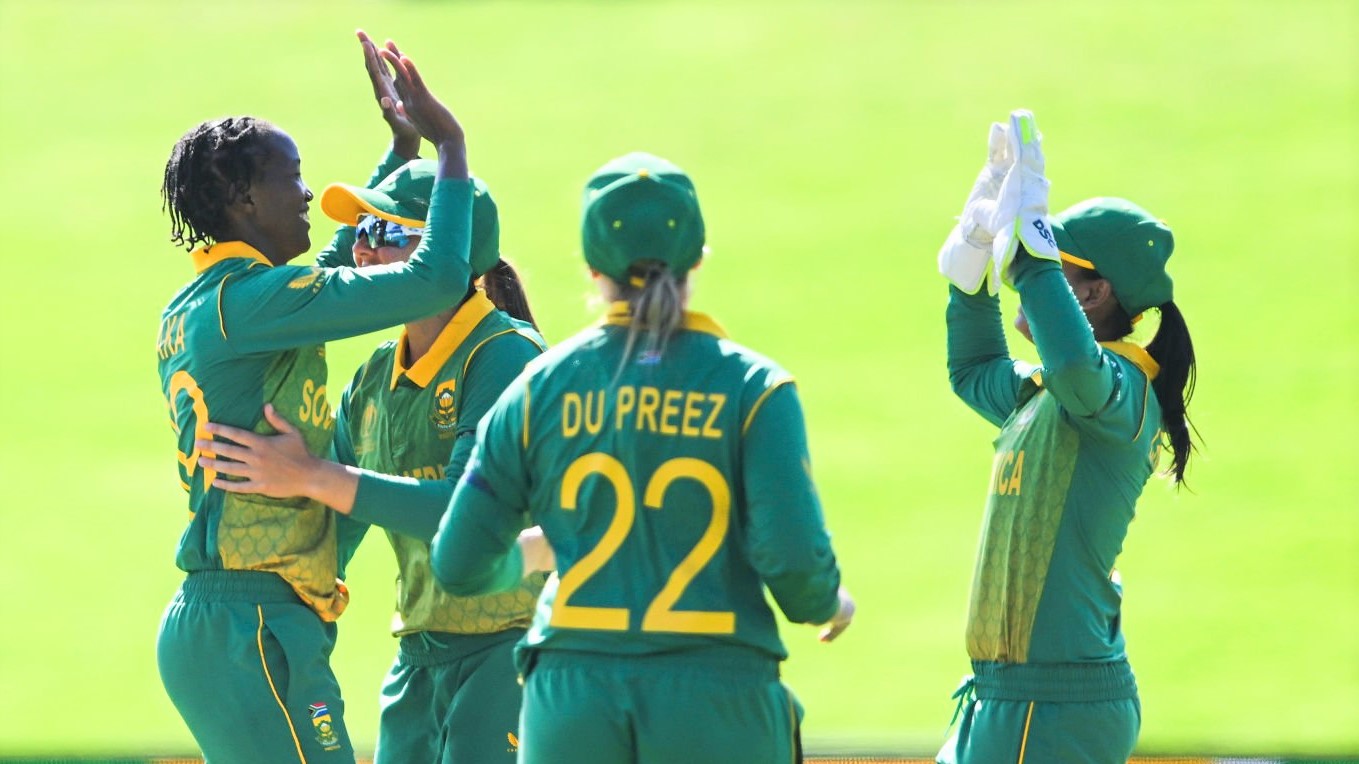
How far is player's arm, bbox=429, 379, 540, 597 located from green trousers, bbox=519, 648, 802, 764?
22cm

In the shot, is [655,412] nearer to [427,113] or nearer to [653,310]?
[653,310]

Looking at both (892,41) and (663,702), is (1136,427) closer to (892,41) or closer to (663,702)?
(663,702)

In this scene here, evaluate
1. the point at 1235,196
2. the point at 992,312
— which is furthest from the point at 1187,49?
the point at 992,312

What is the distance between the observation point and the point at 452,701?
12.8ft

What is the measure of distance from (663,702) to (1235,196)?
74.7 ft

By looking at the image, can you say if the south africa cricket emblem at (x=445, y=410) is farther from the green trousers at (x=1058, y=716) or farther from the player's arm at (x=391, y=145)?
the green trousers at (x=1058, y=716)


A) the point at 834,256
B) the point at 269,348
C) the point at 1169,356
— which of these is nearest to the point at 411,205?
the point at 269,348

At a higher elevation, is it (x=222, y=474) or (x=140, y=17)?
(x=140, y=17)

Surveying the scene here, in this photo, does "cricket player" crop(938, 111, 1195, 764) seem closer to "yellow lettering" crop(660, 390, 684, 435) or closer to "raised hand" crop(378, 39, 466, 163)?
"yellow lettering" crop(660, 390, 684, 435)

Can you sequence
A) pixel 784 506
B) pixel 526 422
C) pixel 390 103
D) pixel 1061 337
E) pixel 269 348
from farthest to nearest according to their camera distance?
pixel 390 103, pixel 269 348, pixel 1061 337, pixel 526 422, pixel 784 506

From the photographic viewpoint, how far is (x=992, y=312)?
4.16 metres

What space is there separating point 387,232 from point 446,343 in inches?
10.6

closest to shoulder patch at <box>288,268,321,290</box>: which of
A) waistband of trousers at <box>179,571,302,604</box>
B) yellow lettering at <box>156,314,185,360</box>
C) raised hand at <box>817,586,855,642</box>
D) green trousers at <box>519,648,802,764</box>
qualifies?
yellow lettering at <box>156,314,185,360</box>

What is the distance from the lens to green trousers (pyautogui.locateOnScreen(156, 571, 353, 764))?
3562 mm
